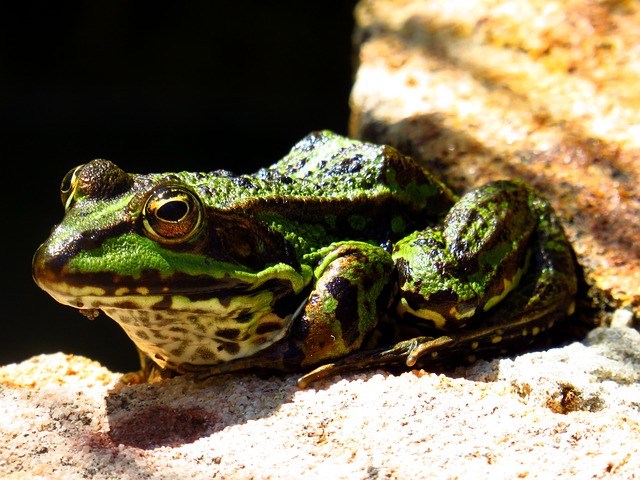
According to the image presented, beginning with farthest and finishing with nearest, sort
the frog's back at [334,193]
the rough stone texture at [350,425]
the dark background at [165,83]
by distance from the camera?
1. the dark background at [165,83]
2. the frog's back at [334,193]
3. the rough stone texture at [350,425]

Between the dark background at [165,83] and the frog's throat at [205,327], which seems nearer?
the frog's throat at [205,327]

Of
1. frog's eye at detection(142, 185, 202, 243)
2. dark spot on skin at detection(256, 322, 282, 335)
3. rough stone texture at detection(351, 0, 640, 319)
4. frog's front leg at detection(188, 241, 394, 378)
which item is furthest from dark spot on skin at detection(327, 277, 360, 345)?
rough stone texture at detection(351, 0, 640, 319)

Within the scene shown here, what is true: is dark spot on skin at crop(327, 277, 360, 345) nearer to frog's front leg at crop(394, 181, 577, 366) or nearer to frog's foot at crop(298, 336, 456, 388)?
frog's foot at crop(298, 336, 456, 388)

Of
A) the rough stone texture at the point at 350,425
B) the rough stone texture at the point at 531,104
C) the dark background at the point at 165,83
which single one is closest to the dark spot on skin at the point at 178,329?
the rough stone texture at the point at 350,425

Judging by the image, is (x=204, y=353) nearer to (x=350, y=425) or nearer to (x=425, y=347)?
(x=350, y=425)

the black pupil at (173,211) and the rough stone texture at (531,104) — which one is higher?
the rough stone texture at (531,104)

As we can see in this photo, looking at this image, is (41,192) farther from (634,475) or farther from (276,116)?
(634,475)

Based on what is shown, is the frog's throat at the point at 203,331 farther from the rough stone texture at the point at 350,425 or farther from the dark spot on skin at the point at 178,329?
the rough stone texture at the point at 350,425
